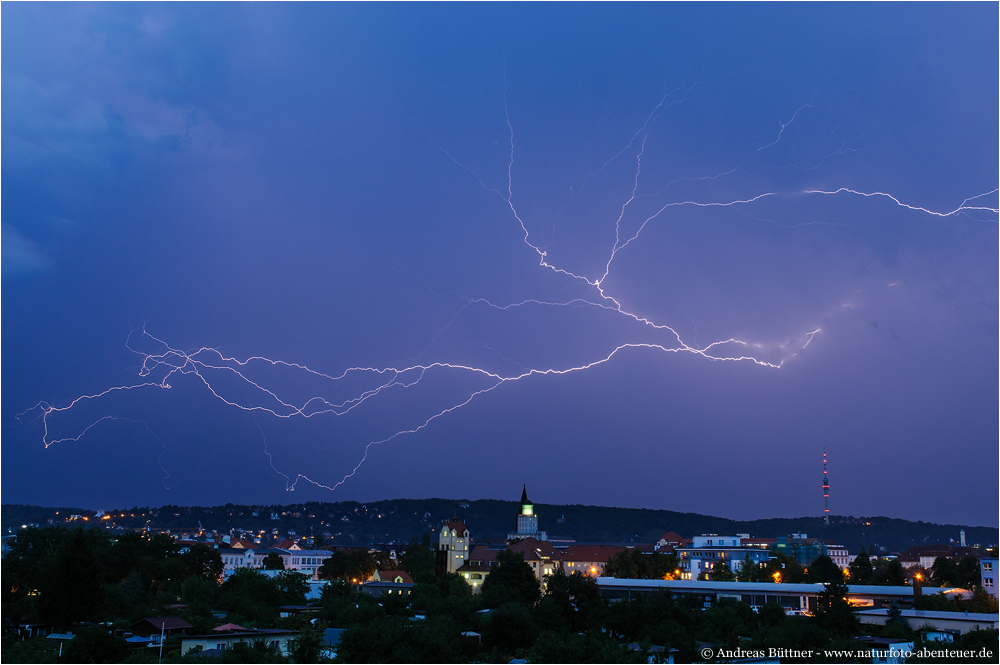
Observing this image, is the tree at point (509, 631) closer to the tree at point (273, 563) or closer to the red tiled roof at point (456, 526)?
the tree at point (273, 563)

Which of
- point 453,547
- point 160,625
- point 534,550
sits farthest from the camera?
point 453,547

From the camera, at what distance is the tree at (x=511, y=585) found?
32.6 meters

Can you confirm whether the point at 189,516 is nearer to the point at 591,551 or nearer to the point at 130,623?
the point at 591,551

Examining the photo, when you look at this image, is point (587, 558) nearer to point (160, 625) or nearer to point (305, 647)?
point (160, 625)

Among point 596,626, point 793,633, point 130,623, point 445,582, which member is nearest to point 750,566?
point 445,582

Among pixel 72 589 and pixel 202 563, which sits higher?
pixel 72 589

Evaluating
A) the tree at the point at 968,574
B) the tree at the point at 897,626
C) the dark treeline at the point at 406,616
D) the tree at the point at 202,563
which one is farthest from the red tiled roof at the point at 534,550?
the tree at the point at 897,626

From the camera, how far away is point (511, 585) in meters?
34.8

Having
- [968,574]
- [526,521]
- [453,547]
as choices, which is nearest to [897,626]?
[968,574]

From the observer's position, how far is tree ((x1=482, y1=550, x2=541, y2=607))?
32.6 metres

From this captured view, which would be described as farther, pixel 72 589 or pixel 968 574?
pixel 968 574

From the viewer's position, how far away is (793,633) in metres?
20.8

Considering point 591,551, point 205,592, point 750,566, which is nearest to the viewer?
point 205,592

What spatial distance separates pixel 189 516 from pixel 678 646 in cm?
13694
